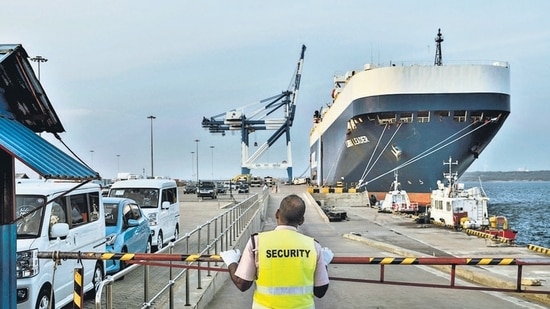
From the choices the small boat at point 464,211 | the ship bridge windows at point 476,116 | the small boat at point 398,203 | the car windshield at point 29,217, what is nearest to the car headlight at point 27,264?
the car windshield at point 29,217

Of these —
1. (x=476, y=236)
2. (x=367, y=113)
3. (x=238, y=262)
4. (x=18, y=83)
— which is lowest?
(x=476, y=236)

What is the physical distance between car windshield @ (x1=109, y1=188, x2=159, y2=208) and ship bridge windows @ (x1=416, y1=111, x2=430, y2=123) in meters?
34.1

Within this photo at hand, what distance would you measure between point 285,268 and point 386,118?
4430 centimetres

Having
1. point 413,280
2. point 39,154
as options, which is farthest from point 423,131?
point 39,154

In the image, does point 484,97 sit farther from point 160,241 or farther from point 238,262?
point 238,262

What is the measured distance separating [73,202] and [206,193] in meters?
41.6

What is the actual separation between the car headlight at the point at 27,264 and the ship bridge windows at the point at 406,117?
41.9 m

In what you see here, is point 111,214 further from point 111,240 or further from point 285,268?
point 285,268

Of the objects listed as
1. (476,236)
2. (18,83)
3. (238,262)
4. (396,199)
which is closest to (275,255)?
(238,262)

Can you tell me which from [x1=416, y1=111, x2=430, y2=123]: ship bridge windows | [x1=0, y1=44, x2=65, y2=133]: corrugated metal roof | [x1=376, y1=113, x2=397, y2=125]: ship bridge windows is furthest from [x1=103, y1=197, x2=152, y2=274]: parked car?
[x1=416, y1=111, x2=430, y2=123]: ship bridge windows

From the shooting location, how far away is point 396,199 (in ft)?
146

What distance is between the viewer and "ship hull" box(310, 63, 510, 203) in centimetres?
4559

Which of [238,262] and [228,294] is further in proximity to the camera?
[228,294]

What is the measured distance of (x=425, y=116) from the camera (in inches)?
1826
